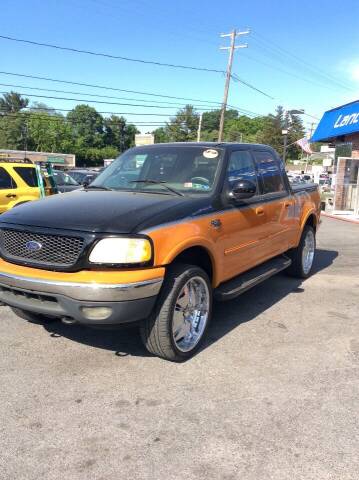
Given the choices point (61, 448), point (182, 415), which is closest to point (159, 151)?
point (182, 415)

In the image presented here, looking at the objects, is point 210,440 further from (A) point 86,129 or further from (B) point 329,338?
(A) point 86,129

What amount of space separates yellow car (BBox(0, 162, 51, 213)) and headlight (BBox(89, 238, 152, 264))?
7.06 m

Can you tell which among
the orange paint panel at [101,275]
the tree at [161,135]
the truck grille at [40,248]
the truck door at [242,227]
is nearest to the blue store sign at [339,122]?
the truck door at [242,227]

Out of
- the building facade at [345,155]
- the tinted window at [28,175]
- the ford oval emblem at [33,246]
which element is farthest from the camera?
the building facade at [345,155]

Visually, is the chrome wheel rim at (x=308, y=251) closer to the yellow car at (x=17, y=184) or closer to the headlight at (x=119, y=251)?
the headlight at (x=119, y=251)

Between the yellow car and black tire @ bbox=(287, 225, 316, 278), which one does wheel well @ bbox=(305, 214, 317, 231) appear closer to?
black tire @ bbox=(287, 225, 316, 278)

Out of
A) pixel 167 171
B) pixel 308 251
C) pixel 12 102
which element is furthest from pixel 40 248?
pixel 12 102

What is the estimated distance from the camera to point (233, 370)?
379 cm

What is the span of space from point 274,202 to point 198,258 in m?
1.82

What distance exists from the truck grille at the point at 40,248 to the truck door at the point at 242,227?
150 centimetres

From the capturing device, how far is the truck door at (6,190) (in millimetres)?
9820

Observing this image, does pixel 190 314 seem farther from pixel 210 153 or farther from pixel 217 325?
pixel 210 153

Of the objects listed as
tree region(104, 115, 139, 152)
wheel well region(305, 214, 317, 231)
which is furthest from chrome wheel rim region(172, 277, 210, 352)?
tree region(104, 115, 139, 152)

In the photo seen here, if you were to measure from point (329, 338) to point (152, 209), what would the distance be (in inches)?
89.7
